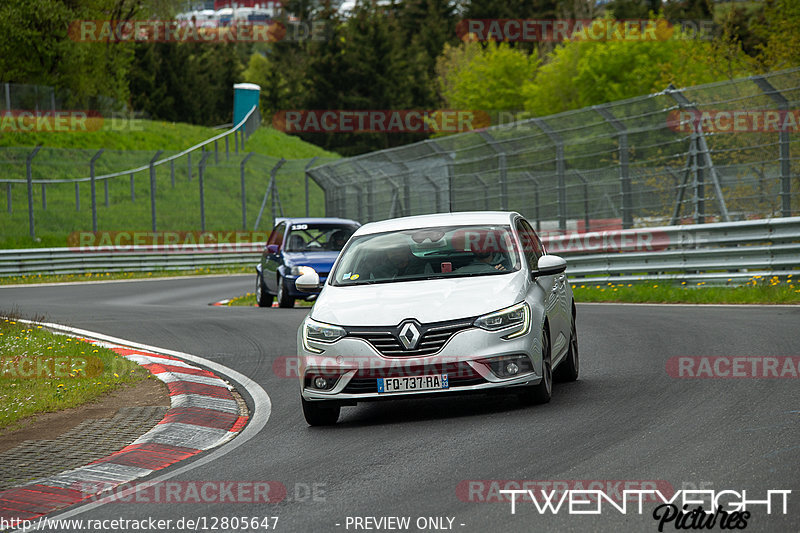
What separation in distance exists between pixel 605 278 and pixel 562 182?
117 inches

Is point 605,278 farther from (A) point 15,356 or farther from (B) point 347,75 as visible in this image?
(B) point 347,75

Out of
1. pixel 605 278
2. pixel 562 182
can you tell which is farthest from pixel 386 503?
pixel 562 182

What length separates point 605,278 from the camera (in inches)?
789

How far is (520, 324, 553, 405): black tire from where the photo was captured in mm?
8125

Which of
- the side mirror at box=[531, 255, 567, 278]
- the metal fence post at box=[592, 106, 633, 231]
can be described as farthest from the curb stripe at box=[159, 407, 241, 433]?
the metal fence post at box=[592, 106, 633, 231]

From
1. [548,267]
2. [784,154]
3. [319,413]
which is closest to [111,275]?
[784,154]

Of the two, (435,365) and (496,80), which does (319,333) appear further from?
(496,80)

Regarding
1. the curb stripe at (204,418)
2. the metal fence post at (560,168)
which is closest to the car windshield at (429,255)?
the curb stripe at (204,418)

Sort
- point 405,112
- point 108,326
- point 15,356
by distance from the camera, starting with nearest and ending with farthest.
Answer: point 15,356, point 108,326, point 405,112

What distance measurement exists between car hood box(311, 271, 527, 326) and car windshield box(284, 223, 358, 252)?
A: 38.7ft

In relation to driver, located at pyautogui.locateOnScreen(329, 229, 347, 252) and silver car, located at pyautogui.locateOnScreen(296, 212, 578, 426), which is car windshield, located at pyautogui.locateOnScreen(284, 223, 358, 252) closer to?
driver, located at pyautogui.locateOnScreen(329, 229, 347, 252)

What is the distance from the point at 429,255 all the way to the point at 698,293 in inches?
363

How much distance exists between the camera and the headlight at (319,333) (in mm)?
7961

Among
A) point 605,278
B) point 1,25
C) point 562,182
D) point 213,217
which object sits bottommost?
point 213,217
